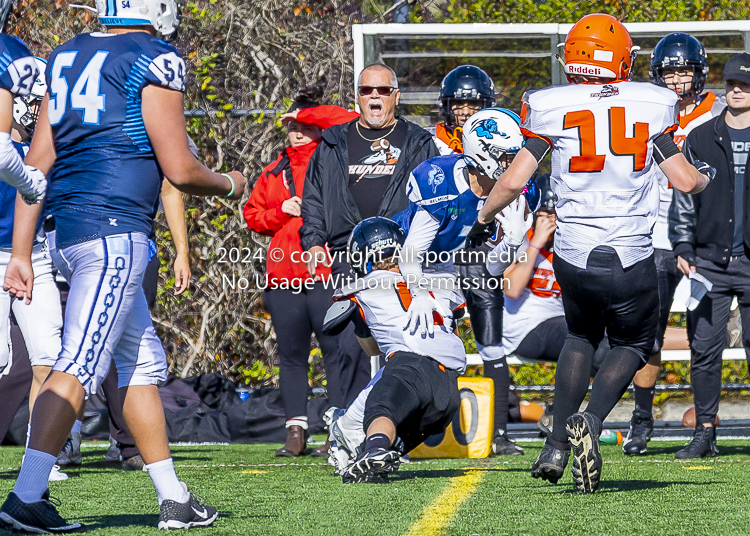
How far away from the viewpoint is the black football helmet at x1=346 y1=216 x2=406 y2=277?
16.5 feet

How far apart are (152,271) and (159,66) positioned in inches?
97.4

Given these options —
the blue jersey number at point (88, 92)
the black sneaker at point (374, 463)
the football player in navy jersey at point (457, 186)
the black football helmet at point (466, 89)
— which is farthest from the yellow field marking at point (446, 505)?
the black football helmet at point (466, 89)

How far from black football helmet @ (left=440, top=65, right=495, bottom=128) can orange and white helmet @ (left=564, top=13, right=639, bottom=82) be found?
2.28m

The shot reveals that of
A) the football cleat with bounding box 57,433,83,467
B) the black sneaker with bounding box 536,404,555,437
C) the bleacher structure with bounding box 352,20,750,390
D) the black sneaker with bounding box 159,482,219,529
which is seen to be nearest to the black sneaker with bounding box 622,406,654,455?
the black sneaker with bounding box 536,404,555,437

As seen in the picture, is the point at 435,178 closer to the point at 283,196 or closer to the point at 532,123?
the point at 532,123

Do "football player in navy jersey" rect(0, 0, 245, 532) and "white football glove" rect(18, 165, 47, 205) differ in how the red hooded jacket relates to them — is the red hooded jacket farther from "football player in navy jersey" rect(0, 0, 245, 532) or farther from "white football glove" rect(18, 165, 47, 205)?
"white football glove" rect(18, 165, 47, 205)

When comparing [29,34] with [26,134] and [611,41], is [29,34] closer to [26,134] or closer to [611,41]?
[26,134]

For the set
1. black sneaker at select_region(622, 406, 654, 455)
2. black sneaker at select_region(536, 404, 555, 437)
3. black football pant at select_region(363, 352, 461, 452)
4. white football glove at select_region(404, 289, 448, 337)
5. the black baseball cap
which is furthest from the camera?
black sneaker at select_region(536, 404, 555, 437)

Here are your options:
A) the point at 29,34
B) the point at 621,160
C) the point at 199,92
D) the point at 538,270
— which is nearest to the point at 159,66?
the point at 621,160

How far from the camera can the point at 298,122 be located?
679 cm

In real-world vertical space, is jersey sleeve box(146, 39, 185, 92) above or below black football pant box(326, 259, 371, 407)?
above

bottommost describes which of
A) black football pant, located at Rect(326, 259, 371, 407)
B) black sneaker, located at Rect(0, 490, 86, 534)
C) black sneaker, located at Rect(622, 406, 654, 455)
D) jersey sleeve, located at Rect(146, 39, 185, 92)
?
black sneaker, located at Rect(622, 406, 654, 455)

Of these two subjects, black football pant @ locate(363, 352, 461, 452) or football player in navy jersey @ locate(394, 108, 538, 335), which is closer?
black football pant @ locate(363, 352, 461, 452)

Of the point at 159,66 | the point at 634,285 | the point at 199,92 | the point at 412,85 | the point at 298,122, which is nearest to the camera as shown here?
the point at 159,66
